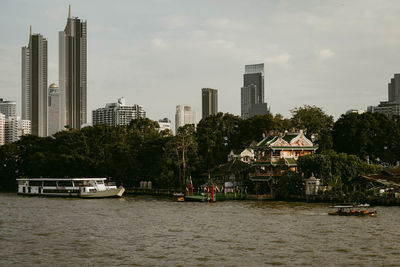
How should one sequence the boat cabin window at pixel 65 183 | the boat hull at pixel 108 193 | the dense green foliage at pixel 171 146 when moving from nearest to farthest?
the boat hull at pixel 108 193
the dense green foliage at pixel 171 146
the boat cabin window at pixel 65 183

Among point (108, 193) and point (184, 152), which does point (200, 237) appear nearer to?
point (108, 193)

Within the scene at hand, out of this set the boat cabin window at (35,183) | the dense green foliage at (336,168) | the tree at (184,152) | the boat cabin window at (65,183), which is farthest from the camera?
the boat cabin window at (35,183)

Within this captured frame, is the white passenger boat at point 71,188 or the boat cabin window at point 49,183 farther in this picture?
the boat cabin window at point 49,183

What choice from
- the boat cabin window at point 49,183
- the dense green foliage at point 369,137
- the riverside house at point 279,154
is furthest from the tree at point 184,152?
the dense green foliage at point 369,137

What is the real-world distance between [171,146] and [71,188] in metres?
19.4

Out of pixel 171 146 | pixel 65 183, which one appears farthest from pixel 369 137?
pixel 65 183

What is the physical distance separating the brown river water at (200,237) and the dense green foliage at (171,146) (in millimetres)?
32582

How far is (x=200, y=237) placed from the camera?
44531 millimetres

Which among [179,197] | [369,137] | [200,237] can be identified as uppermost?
[369,137]

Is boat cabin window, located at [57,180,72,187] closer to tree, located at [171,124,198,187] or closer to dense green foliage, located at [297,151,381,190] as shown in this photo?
tree, located at [171,124,198,187]

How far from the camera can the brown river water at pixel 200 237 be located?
3544cm

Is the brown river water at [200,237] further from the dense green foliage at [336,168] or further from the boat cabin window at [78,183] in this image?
the boat cabin window at [78,183]

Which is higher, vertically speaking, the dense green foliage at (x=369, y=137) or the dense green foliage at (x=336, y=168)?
the dense green foliage at (x=369, y=137)

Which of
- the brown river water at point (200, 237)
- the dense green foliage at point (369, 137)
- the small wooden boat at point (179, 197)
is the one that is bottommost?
the brown river water at point (200, 237)
